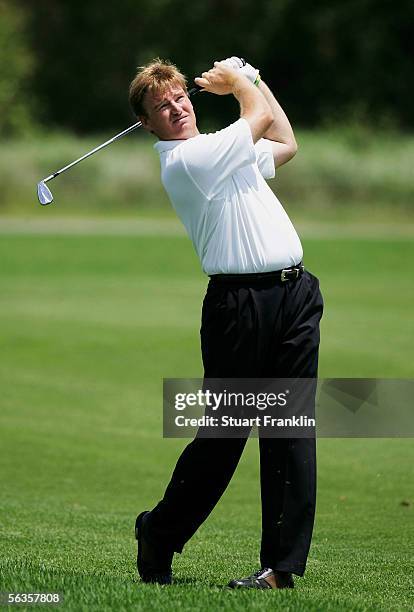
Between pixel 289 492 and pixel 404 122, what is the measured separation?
4970 centimetres

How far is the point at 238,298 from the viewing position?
4.36 meters

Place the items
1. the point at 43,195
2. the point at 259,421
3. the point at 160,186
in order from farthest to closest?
the point at 160,186 < the point at 43,195 < the point at 259,421

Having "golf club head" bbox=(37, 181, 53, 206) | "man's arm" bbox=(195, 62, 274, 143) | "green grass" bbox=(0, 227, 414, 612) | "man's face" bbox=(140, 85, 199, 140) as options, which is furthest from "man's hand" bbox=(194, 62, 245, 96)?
"green grass" bbox=(0, 227, 414, 612)

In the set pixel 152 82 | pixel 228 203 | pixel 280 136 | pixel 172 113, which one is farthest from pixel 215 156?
pixel 280 136

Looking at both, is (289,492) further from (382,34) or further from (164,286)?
A: (382,34)

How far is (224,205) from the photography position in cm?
432

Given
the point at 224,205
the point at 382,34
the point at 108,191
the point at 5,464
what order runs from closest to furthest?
the point at 224,205 < the point at 5,464 < the point at 108,191 < the point at 382,34

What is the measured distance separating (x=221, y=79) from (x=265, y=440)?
1.26 meters

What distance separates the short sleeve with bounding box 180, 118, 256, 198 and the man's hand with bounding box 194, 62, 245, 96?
0.27 m

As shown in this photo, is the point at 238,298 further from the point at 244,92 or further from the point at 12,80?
the point at 12,80

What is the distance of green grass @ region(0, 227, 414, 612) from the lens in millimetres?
4449

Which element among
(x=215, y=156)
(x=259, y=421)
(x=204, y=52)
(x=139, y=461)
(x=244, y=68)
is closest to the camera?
(x=215, y=156)

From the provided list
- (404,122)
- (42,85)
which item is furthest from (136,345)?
(42,85)

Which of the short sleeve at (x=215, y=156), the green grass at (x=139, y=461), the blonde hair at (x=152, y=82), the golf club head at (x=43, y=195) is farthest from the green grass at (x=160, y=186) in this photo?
the short sleeve at (x=215, y=156)
